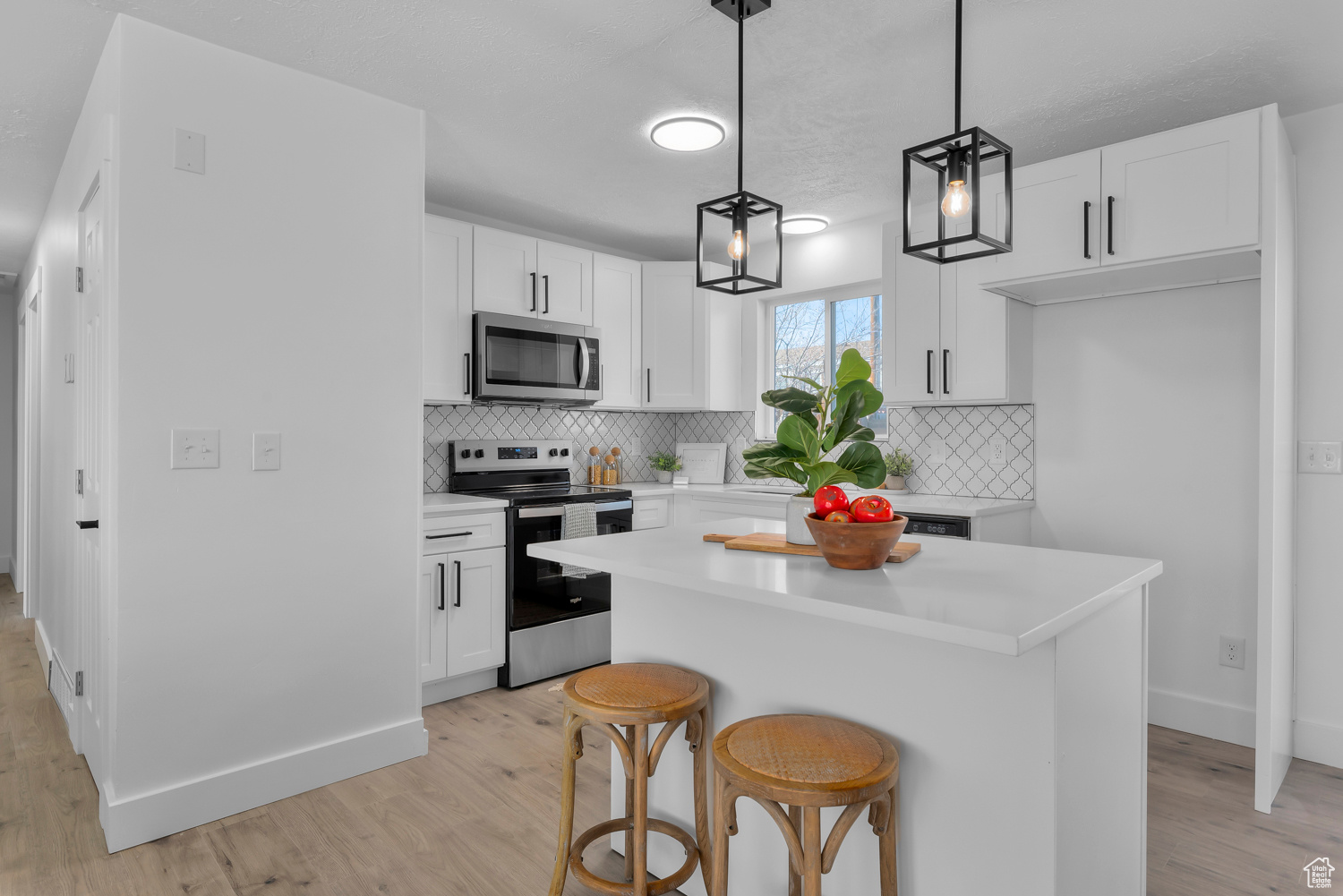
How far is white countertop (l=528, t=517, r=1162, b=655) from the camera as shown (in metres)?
1.24

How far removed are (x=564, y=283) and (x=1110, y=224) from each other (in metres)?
2.60

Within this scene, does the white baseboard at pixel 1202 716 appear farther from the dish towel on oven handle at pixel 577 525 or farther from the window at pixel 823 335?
the dish towel on oven handle at pixel 577 525

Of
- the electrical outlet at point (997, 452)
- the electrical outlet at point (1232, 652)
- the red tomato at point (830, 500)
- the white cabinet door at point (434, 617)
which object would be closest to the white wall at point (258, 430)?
the white cabinet door at point (434, 617)

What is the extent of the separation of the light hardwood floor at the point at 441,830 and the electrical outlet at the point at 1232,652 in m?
0.32

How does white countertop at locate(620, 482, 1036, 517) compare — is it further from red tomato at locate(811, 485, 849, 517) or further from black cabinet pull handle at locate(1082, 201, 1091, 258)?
red tomato at locate(811, 485, 849, 517)

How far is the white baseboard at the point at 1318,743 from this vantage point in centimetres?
272

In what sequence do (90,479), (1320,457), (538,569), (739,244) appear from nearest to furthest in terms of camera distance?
(739,244), (90,479), (1320,457), (538,569)

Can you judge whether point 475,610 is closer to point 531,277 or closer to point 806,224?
point 531,277

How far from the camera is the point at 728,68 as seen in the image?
2.46 metres

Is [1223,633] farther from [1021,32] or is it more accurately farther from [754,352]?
[754,352]

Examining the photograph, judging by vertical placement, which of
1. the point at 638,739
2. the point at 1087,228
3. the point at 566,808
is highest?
the point at 1087,228

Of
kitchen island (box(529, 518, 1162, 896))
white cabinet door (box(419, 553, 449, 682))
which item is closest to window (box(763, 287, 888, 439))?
white cabinet door (box(419, 553, 449, 682))

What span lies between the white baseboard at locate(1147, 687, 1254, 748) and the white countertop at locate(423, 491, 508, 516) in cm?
284

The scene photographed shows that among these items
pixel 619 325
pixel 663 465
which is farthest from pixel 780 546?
pixel 663 465
